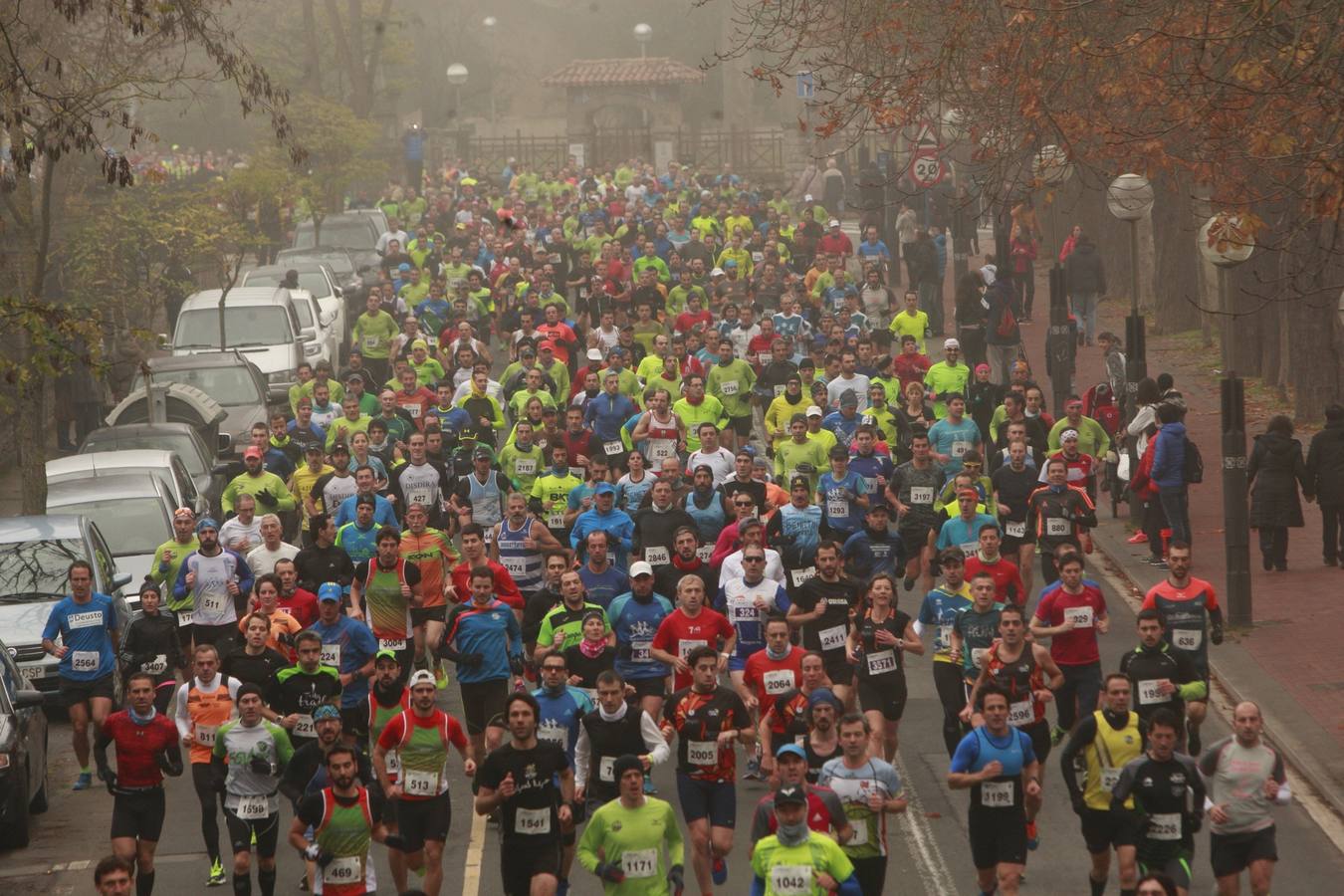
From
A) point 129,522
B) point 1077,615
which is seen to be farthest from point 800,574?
point 129,522

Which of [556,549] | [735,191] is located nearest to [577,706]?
[556,549]

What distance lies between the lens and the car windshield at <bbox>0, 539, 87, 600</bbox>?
17.3 m

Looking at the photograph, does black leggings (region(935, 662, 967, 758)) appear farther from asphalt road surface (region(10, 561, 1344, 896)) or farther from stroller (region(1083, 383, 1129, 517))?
stroller (region(1083, 383, 1129, 517))

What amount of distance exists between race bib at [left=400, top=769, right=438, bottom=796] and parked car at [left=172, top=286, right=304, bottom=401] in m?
17.2

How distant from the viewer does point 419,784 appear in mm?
12430

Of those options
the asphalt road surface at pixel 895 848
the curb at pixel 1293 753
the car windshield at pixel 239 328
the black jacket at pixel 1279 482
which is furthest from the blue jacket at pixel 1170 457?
the car windshield at pixel 239 328

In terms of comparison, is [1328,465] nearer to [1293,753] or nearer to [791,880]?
[1293,753]

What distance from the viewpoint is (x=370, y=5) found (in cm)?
6506

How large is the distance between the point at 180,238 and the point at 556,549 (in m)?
18.1

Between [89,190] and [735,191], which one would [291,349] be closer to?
[89,190]

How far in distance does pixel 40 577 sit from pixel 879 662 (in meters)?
7.18

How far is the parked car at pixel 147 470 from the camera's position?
20609mm

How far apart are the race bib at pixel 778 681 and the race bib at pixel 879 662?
1.05 m

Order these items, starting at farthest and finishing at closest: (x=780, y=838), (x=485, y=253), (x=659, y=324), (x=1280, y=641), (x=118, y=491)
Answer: (x=485, y=253) < (x=659, y=324) < (x=118, y=491) < (x=1280, y=641) < (x=780, y=838)
